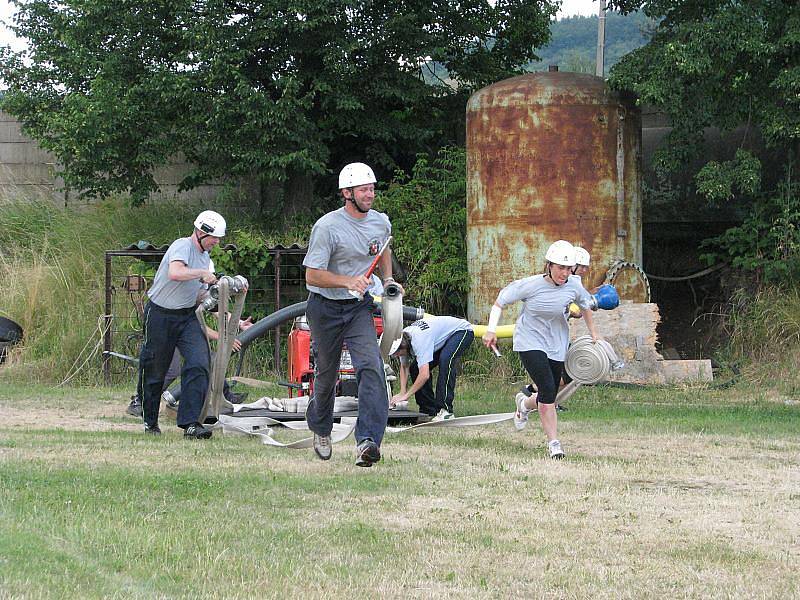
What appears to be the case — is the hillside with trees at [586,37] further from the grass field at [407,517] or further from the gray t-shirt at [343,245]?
the gray t-shirt at [343,245]

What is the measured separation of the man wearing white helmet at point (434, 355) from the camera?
1213cm

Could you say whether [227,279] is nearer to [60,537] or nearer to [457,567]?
[60,537]

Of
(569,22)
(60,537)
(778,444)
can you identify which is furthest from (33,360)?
(569,22)

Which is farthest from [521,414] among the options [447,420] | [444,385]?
[444,385]

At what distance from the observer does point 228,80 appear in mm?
18141

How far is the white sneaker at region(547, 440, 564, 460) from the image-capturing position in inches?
366

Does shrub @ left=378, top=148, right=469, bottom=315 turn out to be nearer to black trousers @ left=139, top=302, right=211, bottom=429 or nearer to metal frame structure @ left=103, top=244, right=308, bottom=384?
metal frame structure @ left=103, top=244, right=308, bottom=384

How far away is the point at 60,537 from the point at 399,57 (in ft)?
46.7

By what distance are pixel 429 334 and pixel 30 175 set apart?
12.1m

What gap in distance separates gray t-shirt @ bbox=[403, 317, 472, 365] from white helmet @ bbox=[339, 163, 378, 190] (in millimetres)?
4103

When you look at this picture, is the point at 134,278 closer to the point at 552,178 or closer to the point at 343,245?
the point at 552,178

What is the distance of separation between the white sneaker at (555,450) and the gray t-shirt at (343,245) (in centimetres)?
204

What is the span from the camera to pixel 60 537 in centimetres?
595

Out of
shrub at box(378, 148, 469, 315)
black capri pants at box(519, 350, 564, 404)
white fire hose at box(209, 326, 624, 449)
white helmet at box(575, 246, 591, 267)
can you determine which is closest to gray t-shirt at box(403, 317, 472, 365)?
white fire hose at box(209, 326, 624, 449)
